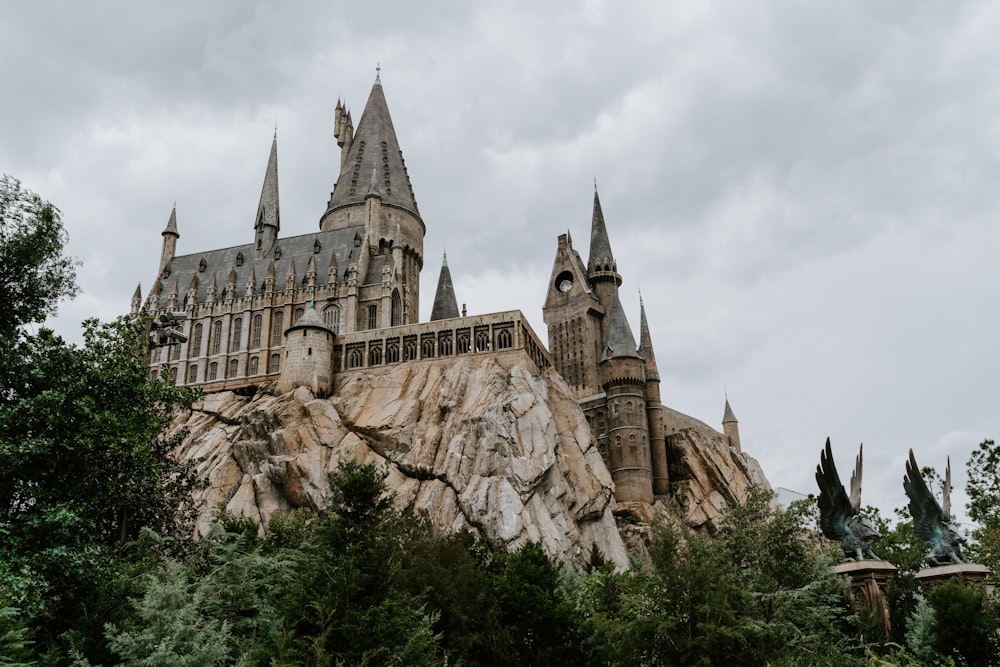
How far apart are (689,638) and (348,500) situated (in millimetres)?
9385

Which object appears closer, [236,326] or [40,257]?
[40,257]

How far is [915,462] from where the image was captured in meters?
26.5

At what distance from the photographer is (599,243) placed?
8619cm

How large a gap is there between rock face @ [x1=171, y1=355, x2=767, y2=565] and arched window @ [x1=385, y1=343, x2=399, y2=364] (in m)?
1.00

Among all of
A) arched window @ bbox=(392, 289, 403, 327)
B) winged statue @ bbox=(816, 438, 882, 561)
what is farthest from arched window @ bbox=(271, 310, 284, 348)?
winged statue @ bbox=(816, 438, 882, 561)

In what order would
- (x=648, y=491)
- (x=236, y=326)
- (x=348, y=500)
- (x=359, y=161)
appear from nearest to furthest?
(x=348, y=500), (x=648, y=491), (x=236, y=326), (x=359, y=161)

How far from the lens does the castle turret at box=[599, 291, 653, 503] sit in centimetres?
6316

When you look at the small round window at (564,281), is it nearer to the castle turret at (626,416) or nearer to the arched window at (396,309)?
the castle turret at (626,416)

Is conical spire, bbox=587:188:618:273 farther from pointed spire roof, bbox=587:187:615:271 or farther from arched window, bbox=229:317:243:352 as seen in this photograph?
arched window, bbox=229:317:243:352

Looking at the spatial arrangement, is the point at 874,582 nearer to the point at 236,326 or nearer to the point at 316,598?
the point at 316,598

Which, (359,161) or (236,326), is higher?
(359,161)

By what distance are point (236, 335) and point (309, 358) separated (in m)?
14.3

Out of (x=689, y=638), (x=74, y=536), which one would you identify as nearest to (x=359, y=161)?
(x=74, y=536)

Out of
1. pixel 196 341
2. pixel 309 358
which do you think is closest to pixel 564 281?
pixel 309 358
